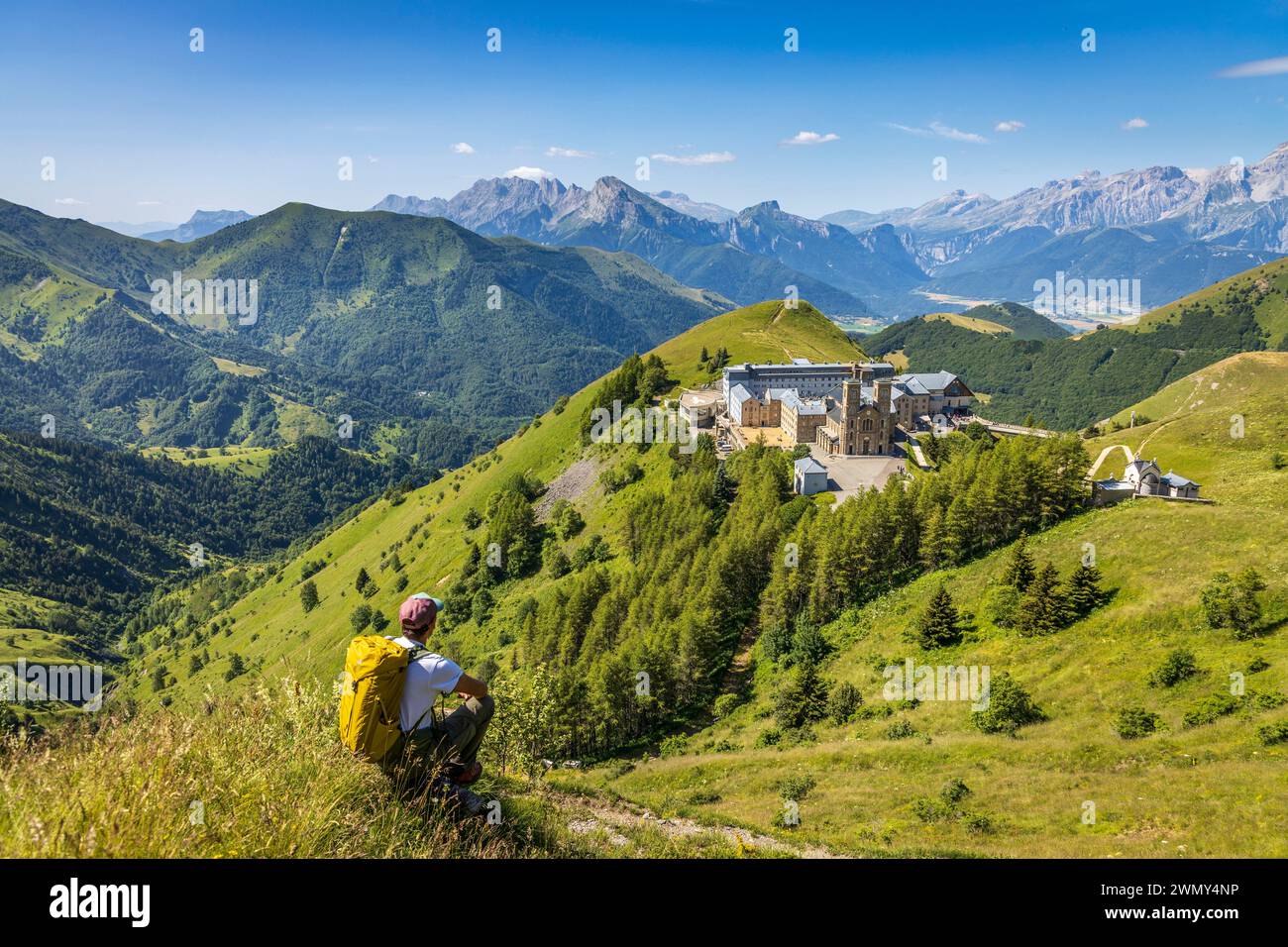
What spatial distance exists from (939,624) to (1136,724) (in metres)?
16.1

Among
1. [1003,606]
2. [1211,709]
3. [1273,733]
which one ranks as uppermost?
[1003,606]

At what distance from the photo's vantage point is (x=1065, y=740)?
35469 mm

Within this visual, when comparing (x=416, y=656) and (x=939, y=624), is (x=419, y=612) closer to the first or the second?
(x=416, y=656)

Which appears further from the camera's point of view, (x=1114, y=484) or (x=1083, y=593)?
(x=1114, y=484)

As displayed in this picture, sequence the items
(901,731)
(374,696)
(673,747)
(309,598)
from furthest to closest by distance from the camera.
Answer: (309,598) < (673,747) < (901,731) < (374,696)

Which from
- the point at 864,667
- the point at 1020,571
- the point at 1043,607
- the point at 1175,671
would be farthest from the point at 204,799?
the point at 1020,571

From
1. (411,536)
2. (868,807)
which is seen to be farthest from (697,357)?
(868,807)

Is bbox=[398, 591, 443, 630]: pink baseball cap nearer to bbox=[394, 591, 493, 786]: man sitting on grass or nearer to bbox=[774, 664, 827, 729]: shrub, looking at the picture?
bbox=[394, 591, 493, 786]: man sitting on grass

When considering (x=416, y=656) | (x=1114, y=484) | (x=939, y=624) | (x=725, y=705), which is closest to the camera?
(x=416, y=656)

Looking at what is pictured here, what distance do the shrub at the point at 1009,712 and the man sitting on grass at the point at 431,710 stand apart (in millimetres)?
37965

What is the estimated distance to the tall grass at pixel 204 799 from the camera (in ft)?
20.9
